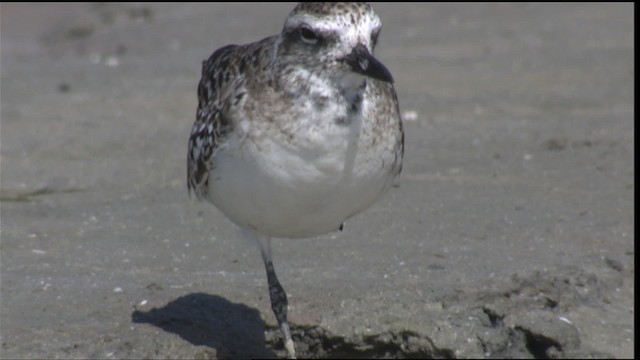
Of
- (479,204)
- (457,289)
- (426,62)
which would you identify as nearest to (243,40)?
(426,62)

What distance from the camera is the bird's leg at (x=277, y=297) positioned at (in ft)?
20.5

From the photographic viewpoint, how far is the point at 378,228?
25.5 ft

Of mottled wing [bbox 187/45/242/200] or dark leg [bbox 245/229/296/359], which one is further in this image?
dark leg [bbox 245/229/296/359]

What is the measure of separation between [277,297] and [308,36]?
1.38 meters

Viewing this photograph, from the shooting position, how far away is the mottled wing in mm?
5800

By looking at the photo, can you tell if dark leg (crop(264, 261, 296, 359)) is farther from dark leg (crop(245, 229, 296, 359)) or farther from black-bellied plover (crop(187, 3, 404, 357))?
black-bellied plover (crop(187, 3, 404, 357))

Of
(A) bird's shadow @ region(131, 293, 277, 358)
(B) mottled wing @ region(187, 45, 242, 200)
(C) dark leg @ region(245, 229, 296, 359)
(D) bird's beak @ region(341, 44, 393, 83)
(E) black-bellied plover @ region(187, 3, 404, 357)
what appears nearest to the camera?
(D) bird's beak @ region(341, 44, 393, 83)

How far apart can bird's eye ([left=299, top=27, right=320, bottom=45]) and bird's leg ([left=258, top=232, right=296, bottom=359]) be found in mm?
1129

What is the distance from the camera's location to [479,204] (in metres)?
8.15

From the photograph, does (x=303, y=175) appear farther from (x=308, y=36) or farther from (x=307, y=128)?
(x=308, y=36)

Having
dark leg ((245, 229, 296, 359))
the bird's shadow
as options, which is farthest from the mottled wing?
the bird's shadow

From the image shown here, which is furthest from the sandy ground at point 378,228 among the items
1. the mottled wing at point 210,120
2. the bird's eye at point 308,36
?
the bird's eye at point 308,36

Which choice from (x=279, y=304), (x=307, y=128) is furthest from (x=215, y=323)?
(x=307, y=128)

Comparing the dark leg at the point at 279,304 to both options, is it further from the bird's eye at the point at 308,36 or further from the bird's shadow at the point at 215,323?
the bird's eye at the point at 308,36
